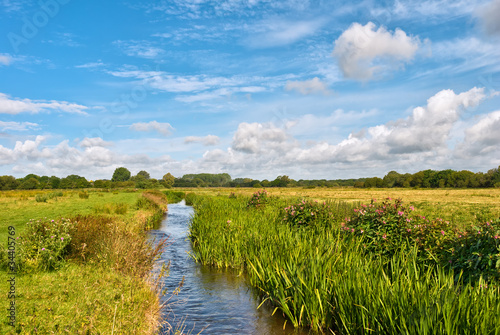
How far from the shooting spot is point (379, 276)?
275 inches

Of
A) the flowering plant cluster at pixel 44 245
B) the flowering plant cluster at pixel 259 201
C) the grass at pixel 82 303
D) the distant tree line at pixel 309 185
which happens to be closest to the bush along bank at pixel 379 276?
the grass at pixel 82 303

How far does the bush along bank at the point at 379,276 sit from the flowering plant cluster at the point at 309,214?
6cm

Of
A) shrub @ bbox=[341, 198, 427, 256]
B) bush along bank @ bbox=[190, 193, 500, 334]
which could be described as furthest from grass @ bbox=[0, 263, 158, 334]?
shrub @ bbox=[341, 198, 427, 256]

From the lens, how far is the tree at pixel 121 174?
174125mm

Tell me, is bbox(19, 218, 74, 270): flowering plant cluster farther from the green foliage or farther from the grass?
the green foliage

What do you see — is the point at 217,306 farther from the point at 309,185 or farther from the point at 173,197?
the point at 309,185

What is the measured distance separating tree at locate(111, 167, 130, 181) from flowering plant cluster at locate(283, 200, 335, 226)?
575ft

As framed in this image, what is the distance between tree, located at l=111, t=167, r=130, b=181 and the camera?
174125mm

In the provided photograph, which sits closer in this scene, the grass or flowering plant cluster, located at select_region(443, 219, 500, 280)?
the grass

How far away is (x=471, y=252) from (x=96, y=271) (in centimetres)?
961

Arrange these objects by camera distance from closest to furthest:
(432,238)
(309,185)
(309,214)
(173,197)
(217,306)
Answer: (217,306), (432,238), (309,214), (173,197), (309,185)

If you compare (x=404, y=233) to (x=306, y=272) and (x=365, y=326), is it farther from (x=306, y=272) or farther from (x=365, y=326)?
(x=365, y=326)

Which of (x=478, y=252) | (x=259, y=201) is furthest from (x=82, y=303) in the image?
(x=259, y=201)

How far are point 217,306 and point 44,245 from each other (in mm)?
5720
